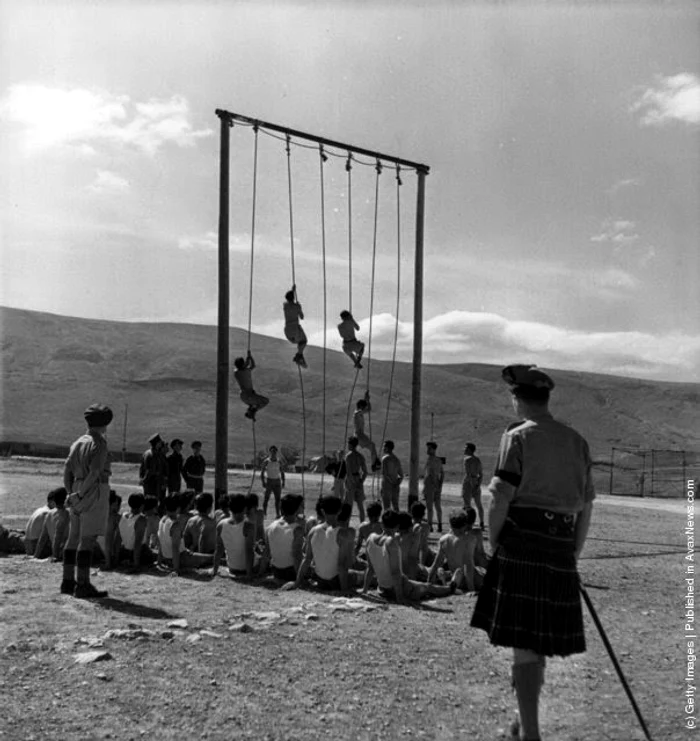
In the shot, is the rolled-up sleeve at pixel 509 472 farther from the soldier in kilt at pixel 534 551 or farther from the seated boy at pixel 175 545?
the seated boy at pixel 175 545

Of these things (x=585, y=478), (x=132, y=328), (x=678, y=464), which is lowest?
(x=678, y=464)

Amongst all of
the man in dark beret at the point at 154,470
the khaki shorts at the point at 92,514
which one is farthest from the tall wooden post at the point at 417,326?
the khaki shorts at the point at 92,514

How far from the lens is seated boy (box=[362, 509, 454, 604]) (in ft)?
29.0

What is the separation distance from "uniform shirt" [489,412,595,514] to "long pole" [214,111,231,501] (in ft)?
26.2

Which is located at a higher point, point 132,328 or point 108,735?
point 132,328

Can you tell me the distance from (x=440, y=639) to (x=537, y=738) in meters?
2.82

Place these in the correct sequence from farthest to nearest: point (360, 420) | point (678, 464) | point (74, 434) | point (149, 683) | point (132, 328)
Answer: point (132, 328), point (74, 434), point (678, 464), point (360, 420), point (149, 683)

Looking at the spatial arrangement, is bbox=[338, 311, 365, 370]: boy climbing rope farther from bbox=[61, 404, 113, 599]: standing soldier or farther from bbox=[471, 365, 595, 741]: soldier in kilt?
bbox=[471, 365, 595, 741]: soldier in kilt

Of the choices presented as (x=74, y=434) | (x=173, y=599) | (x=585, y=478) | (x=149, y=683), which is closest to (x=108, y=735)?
(x=149, y=683)

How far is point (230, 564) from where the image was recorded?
10.2 m

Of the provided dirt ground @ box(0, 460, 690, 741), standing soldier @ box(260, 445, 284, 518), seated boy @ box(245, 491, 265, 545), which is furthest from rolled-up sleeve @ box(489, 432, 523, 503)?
standing soldier @ box(260, 445, 284, 518)

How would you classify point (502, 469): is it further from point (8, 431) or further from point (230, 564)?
point (8, 431)

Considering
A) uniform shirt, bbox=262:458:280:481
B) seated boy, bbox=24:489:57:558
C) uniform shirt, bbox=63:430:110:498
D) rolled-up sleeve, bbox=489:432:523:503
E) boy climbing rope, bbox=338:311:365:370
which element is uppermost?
boy climbing rope, bbox=338:311:365:370

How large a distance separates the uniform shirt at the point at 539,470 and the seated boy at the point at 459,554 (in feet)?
15.7
